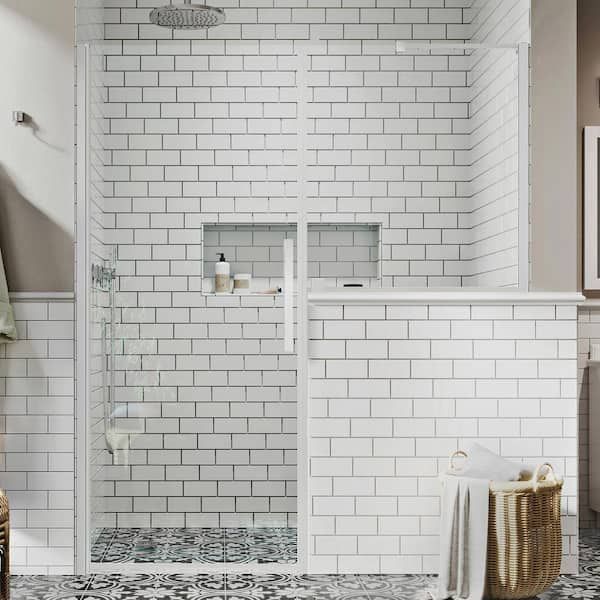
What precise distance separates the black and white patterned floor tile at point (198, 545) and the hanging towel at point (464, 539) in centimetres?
69

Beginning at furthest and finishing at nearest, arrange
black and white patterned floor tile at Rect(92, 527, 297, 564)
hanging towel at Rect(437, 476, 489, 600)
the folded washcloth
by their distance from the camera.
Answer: black and white patterned floor tile at Rect(92, 527, 297, 564)
the folded washcloth
hanging towel at Rect(437, 476, 489, 600)

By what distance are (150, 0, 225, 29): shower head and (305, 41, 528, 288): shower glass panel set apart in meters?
0.45

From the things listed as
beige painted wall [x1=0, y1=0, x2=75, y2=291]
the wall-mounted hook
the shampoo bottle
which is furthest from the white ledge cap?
the wall-mounted hook

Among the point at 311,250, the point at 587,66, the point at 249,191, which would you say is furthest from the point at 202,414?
the point at 587,66

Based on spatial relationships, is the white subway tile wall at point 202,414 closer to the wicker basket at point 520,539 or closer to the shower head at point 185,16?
the wicker basket at point 520,539

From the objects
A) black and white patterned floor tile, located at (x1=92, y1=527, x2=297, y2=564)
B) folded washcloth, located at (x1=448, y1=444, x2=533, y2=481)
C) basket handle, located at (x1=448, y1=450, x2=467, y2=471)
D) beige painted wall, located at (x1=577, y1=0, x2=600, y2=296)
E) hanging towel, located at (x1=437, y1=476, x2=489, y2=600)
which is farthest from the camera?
beige painted wall, located at (x1=577, y1=0, x2=600, y2=296)

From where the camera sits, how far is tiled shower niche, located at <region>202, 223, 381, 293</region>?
3.62m

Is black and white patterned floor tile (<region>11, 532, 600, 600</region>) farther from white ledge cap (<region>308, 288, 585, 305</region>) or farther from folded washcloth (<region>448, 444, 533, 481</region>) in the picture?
white ledge cap (<region>308, 288, 585, 305</region>)

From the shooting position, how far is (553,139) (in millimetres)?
3717

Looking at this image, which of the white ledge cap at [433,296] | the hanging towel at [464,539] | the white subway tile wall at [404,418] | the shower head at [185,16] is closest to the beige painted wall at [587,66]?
the white ledge cap at [433,296]

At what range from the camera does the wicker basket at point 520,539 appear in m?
3.23

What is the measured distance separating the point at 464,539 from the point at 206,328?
51.8 inches

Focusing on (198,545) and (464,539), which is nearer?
(464,539)

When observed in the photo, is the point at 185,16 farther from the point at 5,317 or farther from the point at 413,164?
the point at 5,317
